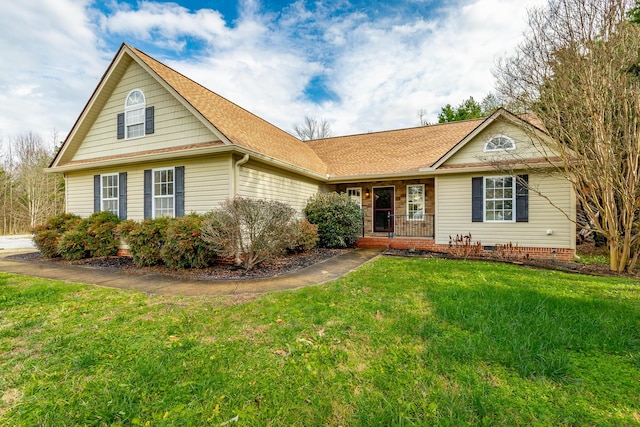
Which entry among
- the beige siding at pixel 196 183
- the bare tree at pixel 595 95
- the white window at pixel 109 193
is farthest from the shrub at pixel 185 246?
the bare tree at pixel 595 95

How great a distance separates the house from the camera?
8.21 meters

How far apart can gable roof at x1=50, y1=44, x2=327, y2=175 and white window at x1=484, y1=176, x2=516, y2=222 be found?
6.36 m

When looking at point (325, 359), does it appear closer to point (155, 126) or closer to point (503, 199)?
point (503, 199)

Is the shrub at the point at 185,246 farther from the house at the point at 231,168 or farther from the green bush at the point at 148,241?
the house at the point at 231,168

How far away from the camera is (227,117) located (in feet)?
30.9

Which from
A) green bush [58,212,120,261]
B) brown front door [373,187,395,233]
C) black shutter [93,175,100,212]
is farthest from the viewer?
brown front door [373,187,395,233]

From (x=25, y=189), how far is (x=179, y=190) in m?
21.8

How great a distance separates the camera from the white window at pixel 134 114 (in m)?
9.30

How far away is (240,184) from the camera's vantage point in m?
7.94

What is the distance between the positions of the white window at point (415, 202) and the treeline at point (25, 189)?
2518cm

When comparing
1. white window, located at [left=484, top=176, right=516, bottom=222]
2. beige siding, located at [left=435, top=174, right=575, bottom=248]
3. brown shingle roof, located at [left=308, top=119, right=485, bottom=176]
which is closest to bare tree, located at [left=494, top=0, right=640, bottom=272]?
beige siding, located at [left=435, top=174, right=575, bottom=248]

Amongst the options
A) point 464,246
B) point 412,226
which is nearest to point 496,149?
point 464,246

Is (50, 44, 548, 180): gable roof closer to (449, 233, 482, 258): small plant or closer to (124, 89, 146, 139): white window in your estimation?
(124, 89, 146, 139): white window

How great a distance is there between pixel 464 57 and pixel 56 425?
14293mm
